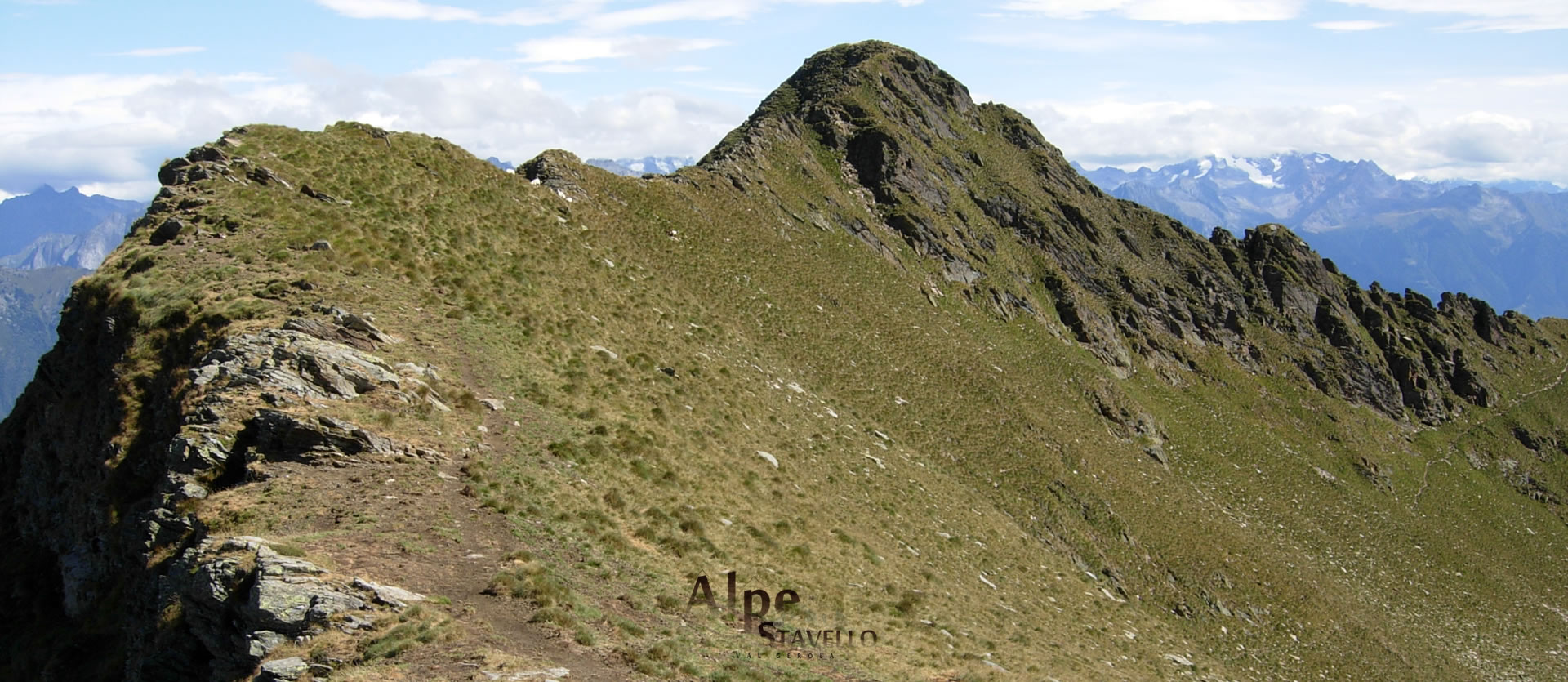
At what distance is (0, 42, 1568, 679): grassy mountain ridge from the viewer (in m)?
18.0

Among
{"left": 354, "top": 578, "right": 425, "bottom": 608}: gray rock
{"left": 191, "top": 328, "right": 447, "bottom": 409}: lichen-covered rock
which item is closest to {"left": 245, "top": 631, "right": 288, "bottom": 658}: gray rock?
{"left": 354, "top": 578, "right": 425, "bottom": 608}: gray rock

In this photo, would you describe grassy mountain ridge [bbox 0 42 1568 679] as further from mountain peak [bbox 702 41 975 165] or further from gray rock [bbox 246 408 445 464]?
mountain peak [bbox 702 41 975 165]

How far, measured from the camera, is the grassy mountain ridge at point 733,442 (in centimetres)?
1802

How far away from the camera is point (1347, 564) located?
60094 mm

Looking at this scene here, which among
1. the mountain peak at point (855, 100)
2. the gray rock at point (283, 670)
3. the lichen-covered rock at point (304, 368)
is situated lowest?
the gray rock at point (283, 670)

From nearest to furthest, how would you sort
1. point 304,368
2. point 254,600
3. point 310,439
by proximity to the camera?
point 254,600
point 310,439
point 304,368

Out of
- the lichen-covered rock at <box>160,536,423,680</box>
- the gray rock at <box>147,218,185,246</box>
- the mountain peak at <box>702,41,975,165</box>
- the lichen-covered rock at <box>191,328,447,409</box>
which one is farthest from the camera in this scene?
the mountain peak at <box>702,41,975,165</box>

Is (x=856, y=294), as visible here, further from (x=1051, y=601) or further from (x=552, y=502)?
(x=552, y=502)

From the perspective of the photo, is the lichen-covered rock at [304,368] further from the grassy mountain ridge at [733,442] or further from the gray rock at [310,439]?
the gray rock at [310,439]

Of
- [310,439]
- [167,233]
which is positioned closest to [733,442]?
[310,439]

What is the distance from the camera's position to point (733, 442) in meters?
32.3

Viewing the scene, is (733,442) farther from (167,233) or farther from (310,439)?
(167,233)

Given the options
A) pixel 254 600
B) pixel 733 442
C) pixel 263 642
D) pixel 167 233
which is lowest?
pixel 263 642

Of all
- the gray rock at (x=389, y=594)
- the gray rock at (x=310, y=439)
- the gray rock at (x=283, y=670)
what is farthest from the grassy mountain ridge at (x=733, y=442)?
the gray rock at (x=283, y=670)
